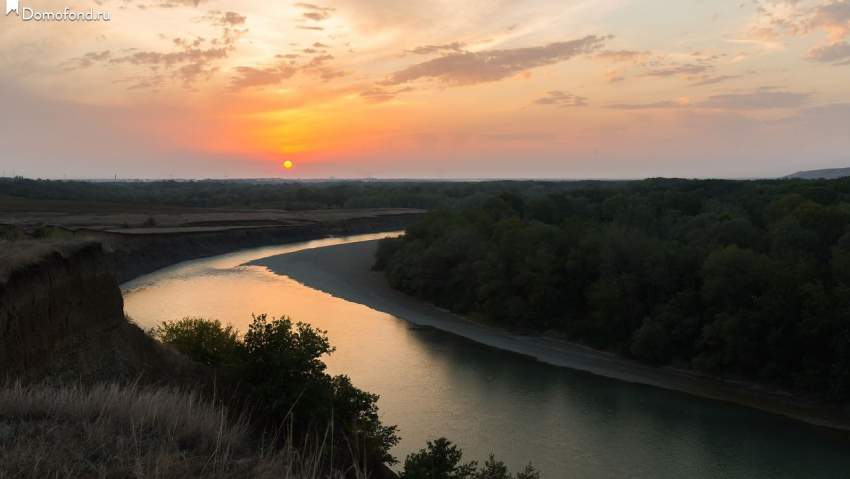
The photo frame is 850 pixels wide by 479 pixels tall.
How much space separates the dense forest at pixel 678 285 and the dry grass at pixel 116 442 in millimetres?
28167

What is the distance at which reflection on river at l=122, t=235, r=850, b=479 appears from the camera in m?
21.2

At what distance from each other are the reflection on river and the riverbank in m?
1.20

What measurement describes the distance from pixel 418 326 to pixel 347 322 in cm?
456

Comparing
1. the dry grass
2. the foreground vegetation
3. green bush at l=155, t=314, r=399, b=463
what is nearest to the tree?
the foreground vegetation

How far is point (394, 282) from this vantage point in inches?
2110

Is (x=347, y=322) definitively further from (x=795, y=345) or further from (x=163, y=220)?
(x=163, y=220)

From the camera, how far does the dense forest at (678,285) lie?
2905 cm

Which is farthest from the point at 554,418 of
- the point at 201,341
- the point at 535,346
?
the point at 201,341

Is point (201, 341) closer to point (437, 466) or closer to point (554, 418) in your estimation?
point (437, 466)

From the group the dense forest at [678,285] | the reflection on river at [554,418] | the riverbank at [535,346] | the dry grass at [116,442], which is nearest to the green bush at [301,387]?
the reflection on river at [554,418]

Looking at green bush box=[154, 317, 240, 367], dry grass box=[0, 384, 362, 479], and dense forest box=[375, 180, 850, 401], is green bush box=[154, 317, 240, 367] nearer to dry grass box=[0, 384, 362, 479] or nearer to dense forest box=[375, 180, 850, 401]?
dry grass box=[0, 384, 362, 479]

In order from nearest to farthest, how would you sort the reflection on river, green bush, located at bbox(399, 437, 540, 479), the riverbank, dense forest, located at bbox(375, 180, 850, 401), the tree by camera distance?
green bush, located at bbox(399, 437, 540, 479), the tree, the reflection on river, the riverbank, dense forest, located at bbox(375, 180, 850, 401)

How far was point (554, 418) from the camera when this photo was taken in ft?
82.0

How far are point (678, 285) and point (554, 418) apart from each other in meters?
14.5
